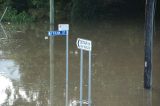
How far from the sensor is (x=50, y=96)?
46.5ft

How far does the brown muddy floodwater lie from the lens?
13.9 metres

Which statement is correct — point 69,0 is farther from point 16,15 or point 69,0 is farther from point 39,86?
point 39,86

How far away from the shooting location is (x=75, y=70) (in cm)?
1762

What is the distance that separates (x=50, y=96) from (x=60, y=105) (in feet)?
3.39

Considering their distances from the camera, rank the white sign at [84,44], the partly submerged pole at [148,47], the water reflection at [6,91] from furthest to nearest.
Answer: the partly submerged pole at [148,47] → the water reflection at [6,91] → the white sign at [84,44]

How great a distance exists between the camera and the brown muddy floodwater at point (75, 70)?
13.9 m

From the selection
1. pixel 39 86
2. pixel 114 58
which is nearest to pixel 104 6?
pixel 114 58

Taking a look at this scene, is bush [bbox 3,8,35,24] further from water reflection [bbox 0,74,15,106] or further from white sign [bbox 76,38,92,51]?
white sign [bbox 76,38,92,51]

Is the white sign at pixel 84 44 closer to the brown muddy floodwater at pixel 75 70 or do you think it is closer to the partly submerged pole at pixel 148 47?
the brown muddy floodwater at pixel 75 70

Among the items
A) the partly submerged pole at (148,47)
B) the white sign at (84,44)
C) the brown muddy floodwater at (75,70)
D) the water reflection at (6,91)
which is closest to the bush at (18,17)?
the brown muddy floodwater at (75,70)

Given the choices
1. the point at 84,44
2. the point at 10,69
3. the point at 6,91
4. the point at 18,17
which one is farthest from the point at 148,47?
the point at 18,17

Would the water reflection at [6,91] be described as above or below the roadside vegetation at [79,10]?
below

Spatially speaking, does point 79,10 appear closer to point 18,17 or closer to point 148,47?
point 18,17

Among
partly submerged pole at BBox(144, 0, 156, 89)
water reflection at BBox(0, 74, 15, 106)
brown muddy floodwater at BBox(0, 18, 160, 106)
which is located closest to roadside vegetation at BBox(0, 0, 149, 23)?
brown muddy floodwater at BBox(0, 18, 160, 106)
